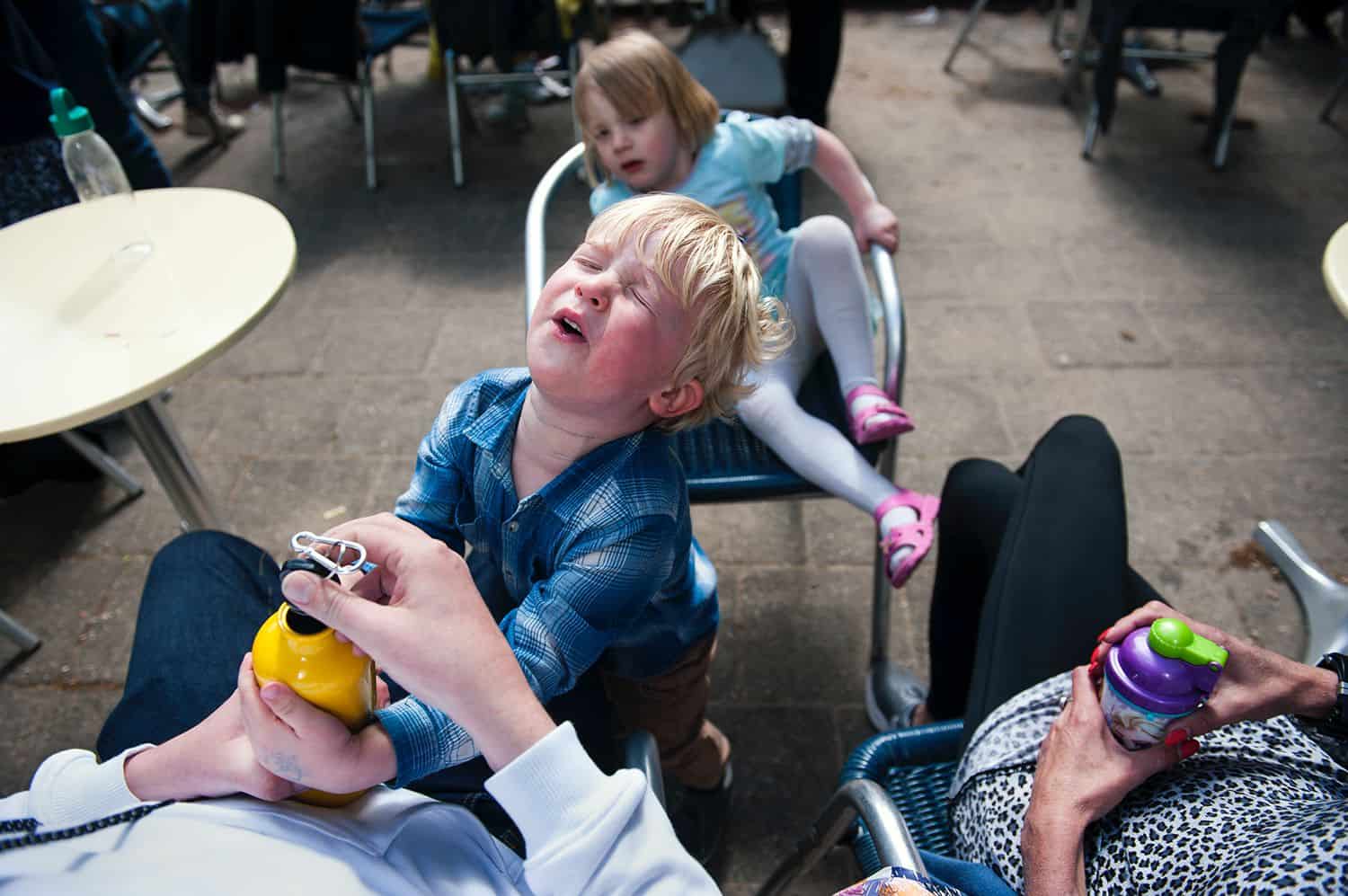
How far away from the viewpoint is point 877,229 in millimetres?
1698

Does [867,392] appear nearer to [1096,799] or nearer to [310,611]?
[1096,799]

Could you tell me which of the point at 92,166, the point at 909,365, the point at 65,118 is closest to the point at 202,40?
the point at 92,166

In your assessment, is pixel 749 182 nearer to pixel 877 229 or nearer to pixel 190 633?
pixel 877 229

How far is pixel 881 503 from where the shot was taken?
1.51 meters

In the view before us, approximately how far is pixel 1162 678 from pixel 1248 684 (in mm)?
144

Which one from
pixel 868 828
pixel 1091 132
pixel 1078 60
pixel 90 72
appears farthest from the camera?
pixel 1078 60

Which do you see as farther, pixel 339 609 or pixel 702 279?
pixel 702 279

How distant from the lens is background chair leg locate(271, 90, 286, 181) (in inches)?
139

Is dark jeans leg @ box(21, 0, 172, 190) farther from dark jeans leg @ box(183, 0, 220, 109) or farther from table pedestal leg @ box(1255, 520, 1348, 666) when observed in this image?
table pedestal leg @ box(1255, 520, 1348, 666)

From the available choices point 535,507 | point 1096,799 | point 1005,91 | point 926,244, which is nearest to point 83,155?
point 535,507

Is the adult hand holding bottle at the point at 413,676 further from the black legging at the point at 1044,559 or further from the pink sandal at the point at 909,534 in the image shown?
the pink sandal at the point at 909,534

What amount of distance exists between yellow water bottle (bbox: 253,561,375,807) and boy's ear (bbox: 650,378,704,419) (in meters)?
0.45

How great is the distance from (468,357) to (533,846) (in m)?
2.08

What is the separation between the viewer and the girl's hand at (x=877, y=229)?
169 centimetres
